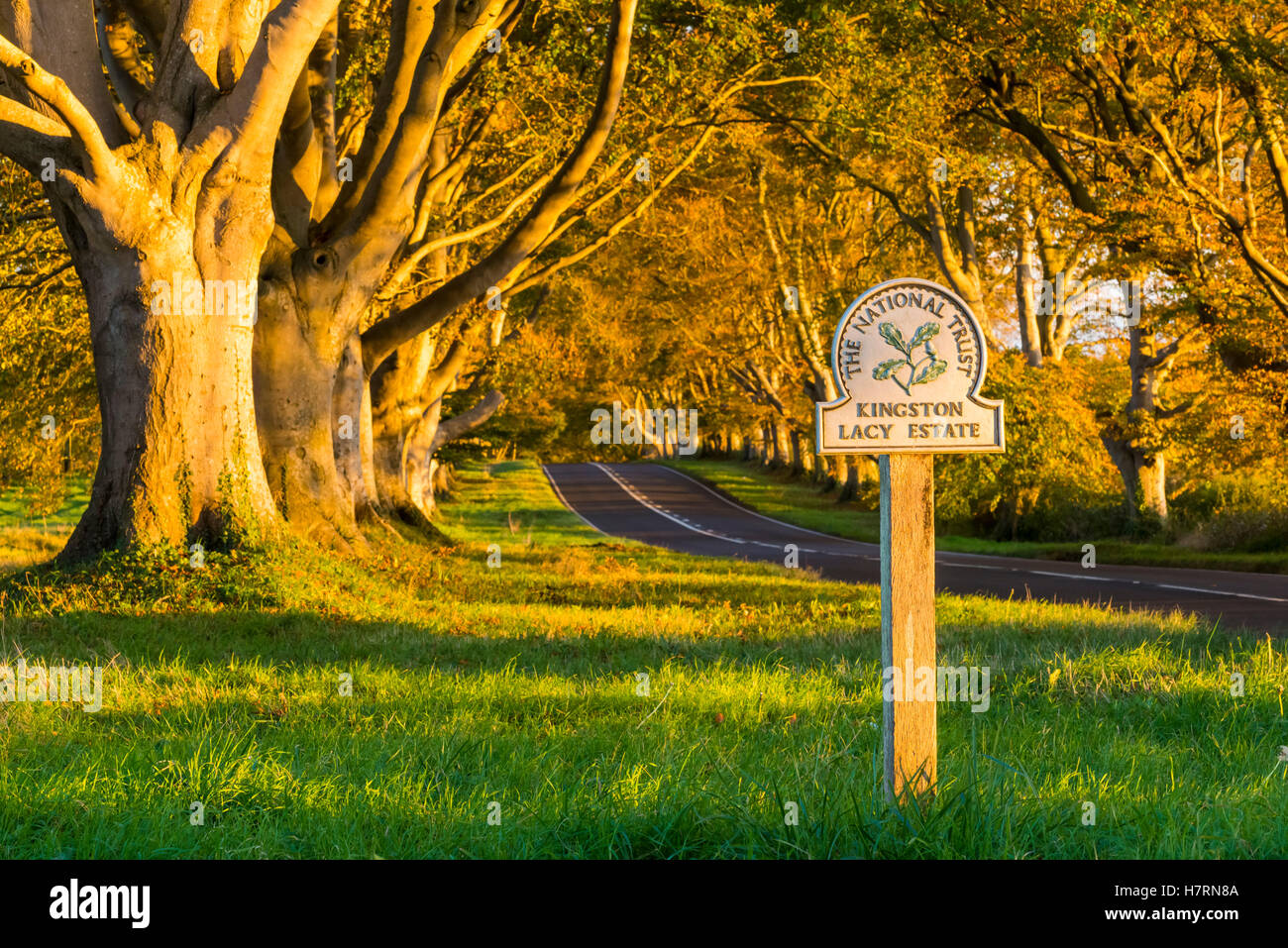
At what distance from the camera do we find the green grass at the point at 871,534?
76.9 feet

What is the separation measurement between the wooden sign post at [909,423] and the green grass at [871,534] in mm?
20262

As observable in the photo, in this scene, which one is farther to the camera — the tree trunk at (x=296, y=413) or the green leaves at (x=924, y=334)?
the tree trunk at (x=296, y=413)

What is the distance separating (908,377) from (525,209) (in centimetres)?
2541

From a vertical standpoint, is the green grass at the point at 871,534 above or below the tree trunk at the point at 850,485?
below

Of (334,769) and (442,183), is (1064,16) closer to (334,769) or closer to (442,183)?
(442,183)

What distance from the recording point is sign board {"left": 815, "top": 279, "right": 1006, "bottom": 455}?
15.0 ft

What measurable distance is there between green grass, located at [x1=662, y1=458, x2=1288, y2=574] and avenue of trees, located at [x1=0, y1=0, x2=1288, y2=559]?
1.59 m

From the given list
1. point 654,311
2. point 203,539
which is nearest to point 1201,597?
point 203,539

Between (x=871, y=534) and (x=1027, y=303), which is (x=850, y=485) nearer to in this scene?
(x=871, y=534)

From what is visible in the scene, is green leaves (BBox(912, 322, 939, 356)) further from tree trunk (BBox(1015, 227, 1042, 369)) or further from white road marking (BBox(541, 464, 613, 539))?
white road marking (BBox(541, 464, 613, 539))

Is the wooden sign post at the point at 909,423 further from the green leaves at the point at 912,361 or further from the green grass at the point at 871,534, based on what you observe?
the green grass at the point at 871,534

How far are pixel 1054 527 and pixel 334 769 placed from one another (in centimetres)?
2913

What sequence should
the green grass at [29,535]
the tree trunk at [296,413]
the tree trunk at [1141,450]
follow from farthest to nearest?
the tree trunk at [1141,450], the green grass at [29,535], the tree trunk at [296,413]

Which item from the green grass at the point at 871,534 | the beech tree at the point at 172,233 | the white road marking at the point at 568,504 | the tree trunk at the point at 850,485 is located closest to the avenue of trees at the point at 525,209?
the beech tree at the point at 172,233
